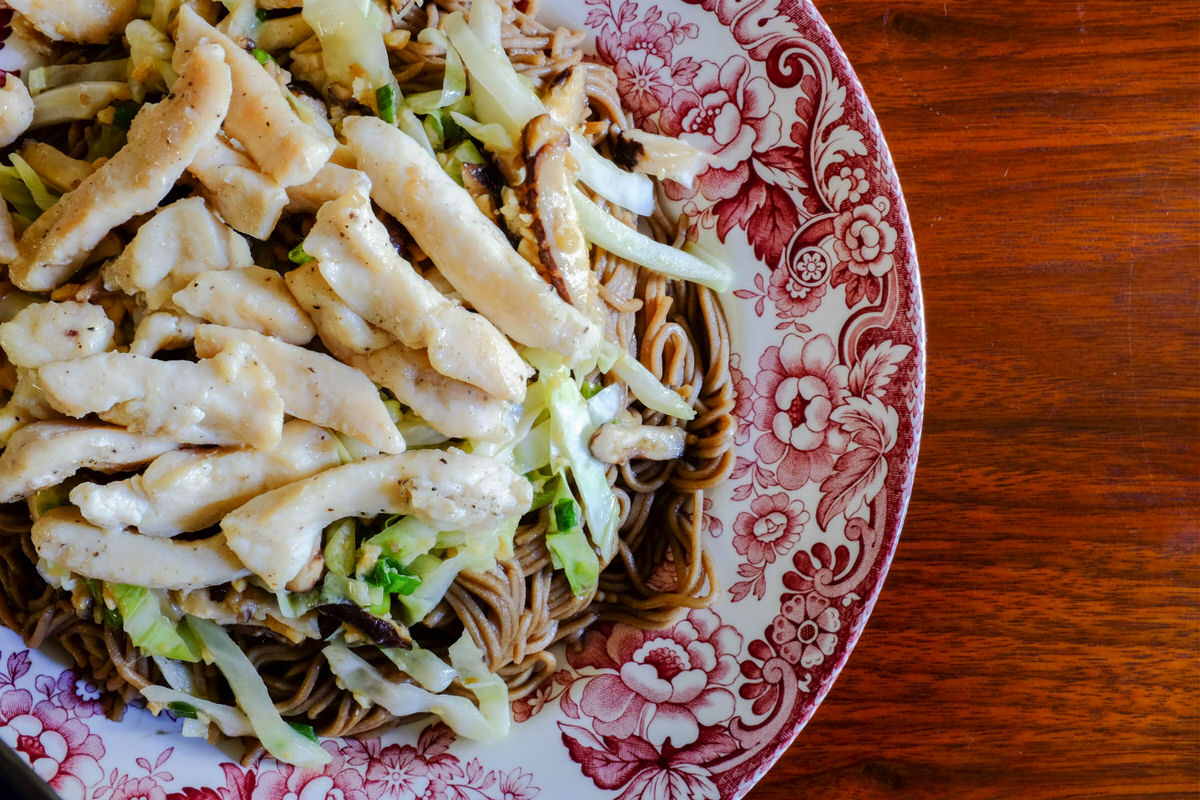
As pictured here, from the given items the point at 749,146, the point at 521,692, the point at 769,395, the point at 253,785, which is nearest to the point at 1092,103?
the point at 749,146

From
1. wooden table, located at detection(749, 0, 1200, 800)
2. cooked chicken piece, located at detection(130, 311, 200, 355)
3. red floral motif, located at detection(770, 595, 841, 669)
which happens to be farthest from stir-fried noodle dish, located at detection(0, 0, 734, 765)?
wooden table, located at detection(749, 0, 1200, 800)

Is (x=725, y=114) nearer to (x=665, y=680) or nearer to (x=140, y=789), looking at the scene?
(x=665, y=680)

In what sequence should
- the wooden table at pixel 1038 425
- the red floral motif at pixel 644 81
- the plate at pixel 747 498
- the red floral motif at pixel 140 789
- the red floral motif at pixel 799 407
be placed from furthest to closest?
1. the wooden table at pixel 1038 425
2. the red floral motif at pixel 644 81
3. the red floral motif at pixel 799 407
4. the plate at pixel 747 498
5. the red floral motif at pixel 140 789

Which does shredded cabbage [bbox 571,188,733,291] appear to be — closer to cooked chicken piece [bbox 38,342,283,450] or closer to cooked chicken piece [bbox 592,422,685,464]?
cooked chicken piece [bbox 592,422,685,464]

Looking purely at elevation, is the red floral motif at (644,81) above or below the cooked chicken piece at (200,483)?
above

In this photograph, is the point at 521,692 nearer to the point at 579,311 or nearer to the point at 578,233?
the point at 579,311

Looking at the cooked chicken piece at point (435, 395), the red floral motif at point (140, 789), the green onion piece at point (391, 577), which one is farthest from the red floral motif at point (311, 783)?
the cooked chicken piece at point (435, 395)

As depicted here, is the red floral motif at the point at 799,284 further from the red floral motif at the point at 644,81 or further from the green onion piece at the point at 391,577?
the green onion piece at the point at 391,577
